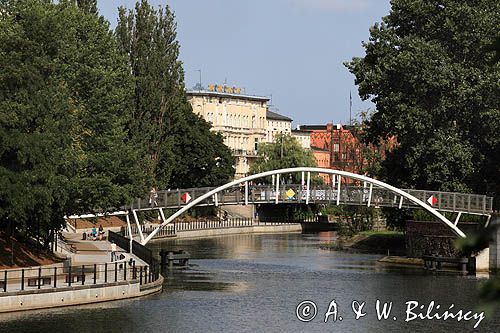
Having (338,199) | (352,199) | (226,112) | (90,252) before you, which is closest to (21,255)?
(90,252)

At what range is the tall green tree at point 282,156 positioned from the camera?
159000 mm

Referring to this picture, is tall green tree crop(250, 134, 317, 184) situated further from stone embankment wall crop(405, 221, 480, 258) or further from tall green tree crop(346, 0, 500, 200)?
stone embankment wall crop(405, 221, 480, 258)

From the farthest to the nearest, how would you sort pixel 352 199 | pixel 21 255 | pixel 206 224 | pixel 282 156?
pixel 282 156 → pixel 206 224 → pixel 352 199 → pixel 21 255

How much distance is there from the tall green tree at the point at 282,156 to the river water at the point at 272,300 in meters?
77.6

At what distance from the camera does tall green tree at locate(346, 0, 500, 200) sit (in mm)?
73000

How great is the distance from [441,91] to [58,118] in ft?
107

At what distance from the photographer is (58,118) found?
50.7 metres

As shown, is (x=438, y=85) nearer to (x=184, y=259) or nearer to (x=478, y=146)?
(x=478, y=146)

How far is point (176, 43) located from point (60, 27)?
38.9 meters

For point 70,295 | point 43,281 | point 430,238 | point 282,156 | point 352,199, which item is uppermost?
point 282,156

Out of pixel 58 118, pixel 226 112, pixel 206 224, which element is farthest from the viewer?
pixel 226 112

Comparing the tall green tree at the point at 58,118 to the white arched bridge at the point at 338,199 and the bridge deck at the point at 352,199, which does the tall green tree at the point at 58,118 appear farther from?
the bridge deck at the point at 352,199

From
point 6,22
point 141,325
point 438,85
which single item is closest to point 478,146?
point 438,85

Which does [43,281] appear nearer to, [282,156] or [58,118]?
[58,118]
